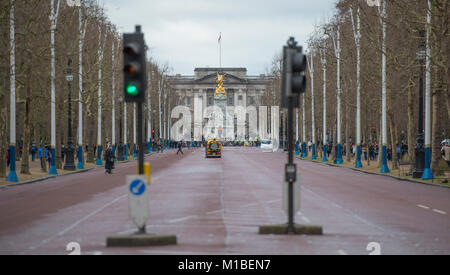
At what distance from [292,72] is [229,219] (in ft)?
14.6

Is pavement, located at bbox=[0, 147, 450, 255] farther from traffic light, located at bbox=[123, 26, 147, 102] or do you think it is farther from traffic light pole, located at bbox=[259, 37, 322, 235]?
traffic light, located at bbox=[123, 26, 147, 102]

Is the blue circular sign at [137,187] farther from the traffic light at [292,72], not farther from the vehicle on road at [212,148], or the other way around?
the vehicle on road at [212,148]

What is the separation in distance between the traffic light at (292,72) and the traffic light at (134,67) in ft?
9.45

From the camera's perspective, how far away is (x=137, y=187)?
1298 cm

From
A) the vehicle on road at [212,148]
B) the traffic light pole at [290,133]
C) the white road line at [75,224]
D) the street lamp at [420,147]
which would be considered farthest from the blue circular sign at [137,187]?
the vehicle on road at [212,148]

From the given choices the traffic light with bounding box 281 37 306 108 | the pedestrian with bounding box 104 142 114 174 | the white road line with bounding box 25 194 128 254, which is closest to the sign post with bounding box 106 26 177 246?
the white road line with bounding box 25 194 128 254

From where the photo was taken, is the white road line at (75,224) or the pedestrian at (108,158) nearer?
the white road line at (75,224)

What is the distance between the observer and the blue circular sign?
13.0m

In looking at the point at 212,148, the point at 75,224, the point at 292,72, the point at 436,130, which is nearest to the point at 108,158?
the point at 436,130

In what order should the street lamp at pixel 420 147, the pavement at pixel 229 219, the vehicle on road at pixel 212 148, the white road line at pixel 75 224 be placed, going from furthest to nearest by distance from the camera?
1. the vehicle on road at pixel 212 148
2. the street lamp at pixel 420 147
3. the white road line at pixel 75 224
4. the pavement at pixel 229 219

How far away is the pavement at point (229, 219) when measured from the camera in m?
12.8

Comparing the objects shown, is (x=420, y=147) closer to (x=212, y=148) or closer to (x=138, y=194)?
(x=138, y=194)

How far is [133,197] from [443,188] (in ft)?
68.5
